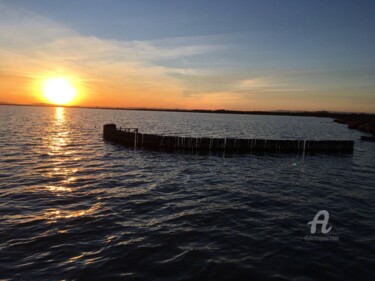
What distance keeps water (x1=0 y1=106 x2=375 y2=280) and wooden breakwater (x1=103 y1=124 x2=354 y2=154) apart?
13924mm

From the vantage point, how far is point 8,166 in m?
24.5

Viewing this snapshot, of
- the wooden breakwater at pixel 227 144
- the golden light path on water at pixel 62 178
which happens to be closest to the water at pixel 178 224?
the golden light path on water at pixel 62 178

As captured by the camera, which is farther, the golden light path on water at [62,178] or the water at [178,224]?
the golden light path on water at [62,178]

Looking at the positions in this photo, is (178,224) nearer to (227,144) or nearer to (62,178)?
(62,178)

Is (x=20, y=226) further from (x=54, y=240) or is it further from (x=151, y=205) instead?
(x=151, y=205)

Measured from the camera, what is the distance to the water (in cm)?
954

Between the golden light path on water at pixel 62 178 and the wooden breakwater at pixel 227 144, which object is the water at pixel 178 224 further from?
the wooden breakwater at pixel 227 144

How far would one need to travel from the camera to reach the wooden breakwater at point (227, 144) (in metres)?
39.7

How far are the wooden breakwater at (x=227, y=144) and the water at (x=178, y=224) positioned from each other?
13924mm

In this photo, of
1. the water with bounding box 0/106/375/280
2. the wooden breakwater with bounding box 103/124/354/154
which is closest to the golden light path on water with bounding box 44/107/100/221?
the water with bounding box 0/106/375/280

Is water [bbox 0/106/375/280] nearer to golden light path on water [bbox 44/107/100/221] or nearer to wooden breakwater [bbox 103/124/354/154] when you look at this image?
golden light path on water [bbox 44/107/100/221]

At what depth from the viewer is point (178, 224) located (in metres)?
13.1

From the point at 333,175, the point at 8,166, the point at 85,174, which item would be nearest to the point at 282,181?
the point at 333,175

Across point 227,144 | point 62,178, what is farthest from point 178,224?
point 227,144
